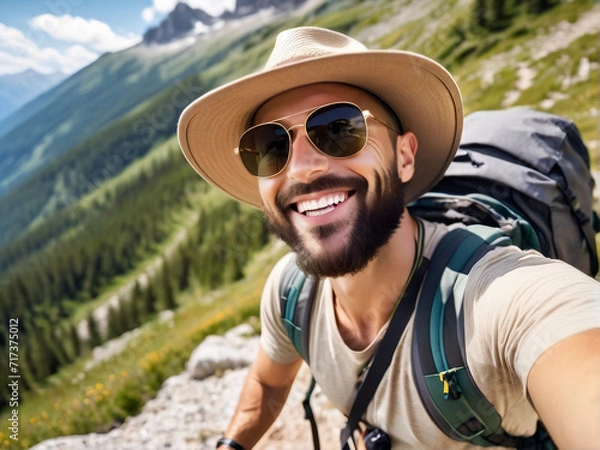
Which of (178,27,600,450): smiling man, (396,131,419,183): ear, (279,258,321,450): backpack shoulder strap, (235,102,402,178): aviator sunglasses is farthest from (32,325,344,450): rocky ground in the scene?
(235,102,402,178): aviator sunglasses

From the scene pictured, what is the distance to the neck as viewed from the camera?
2105 millimetres

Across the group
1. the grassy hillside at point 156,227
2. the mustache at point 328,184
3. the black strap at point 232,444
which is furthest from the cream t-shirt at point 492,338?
the grassy hillside at point 156,227

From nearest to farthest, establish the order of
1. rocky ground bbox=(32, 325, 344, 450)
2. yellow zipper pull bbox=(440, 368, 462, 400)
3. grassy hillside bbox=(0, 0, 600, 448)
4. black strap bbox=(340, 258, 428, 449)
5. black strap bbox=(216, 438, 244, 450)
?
yellow zipper pull bbox=(440, 368, 462, 400) < black strap bbox=(340, 258, 428, 449) < black strap bbox=(216, 438, 244, 450) < rocky ground bbox=(32, 325, 344, 450) < grassy hillside bbox=(0, 0, 600, 448)

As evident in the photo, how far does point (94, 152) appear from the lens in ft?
443

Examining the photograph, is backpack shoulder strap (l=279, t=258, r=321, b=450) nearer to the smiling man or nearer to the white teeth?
the smiling man

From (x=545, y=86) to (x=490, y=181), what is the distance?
36.5 m

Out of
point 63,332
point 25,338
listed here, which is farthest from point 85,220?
point 63,332

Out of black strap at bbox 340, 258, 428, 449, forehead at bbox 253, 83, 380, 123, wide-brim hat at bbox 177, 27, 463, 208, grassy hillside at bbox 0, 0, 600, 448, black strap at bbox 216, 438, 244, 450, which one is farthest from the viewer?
grassy hillside at bbox 0, 0, 600, 448

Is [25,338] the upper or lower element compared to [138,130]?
lower

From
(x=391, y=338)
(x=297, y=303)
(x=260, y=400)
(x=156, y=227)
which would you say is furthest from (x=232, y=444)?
(x=156, y=227)

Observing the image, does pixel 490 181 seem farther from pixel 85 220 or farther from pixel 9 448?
pixel 85 220

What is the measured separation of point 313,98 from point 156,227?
322 ft

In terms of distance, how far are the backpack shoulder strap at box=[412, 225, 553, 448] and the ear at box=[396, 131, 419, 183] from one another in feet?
1.86

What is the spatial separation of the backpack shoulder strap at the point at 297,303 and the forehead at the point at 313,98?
2.69 ft
